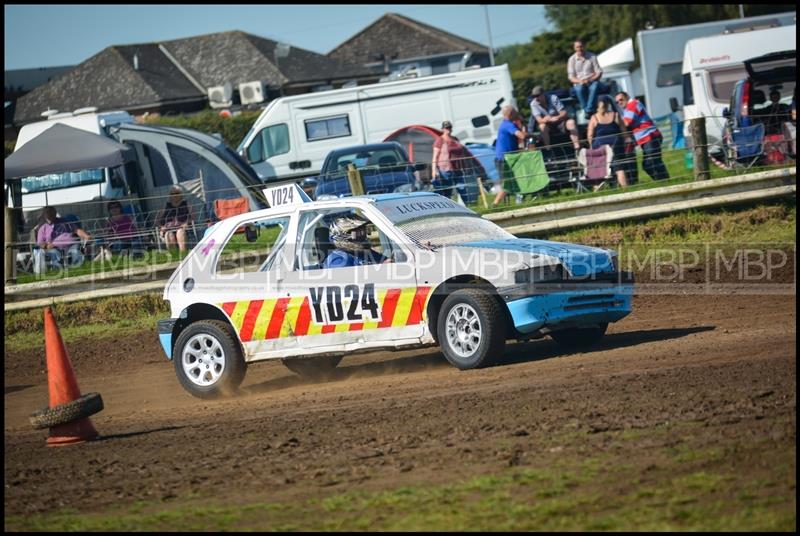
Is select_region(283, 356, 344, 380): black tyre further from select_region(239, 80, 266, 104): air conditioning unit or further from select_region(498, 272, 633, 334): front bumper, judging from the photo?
select_region(239, 80, 266, 104): air conditioning unit

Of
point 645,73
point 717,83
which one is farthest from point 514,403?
point 645,73

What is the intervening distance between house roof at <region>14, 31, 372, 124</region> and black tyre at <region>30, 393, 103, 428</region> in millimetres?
48830

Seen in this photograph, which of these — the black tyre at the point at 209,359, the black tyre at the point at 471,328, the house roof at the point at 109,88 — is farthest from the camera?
the house roof at the point at 109,88

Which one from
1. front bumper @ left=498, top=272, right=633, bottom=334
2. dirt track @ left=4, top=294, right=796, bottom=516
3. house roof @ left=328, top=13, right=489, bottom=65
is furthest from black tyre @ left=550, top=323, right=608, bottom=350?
house roof @ left=328, top=13, right=489, bottom=65

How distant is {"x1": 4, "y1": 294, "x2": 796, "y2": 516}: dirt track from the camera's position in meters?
6.20

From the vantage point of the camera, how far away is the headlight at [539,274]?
9.12m

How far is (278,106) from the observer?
24078 millimetres

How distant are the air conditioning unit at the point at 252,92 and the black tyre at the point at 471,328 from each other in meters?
35.6

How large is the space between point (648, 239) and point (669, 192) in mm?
699

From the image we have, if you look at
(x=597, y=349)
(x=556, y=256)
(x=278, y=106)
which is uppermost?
(x=278, y=106)

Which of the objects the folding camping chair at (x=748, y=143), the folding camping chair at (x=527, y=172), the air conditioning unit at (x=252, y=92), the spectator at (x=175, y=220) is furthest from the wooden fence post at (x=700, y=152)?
the air conditioning unit at (x=252, y=92)

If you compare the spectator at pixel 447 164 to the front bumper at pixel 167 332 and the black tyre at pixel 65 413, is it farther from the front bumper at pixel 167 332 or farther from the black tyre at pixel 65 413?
the black tyre at pixel 65 413

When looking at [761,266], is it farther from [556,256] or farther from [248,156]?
[248,156]

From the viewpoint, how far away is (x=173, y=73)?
2402 inches
